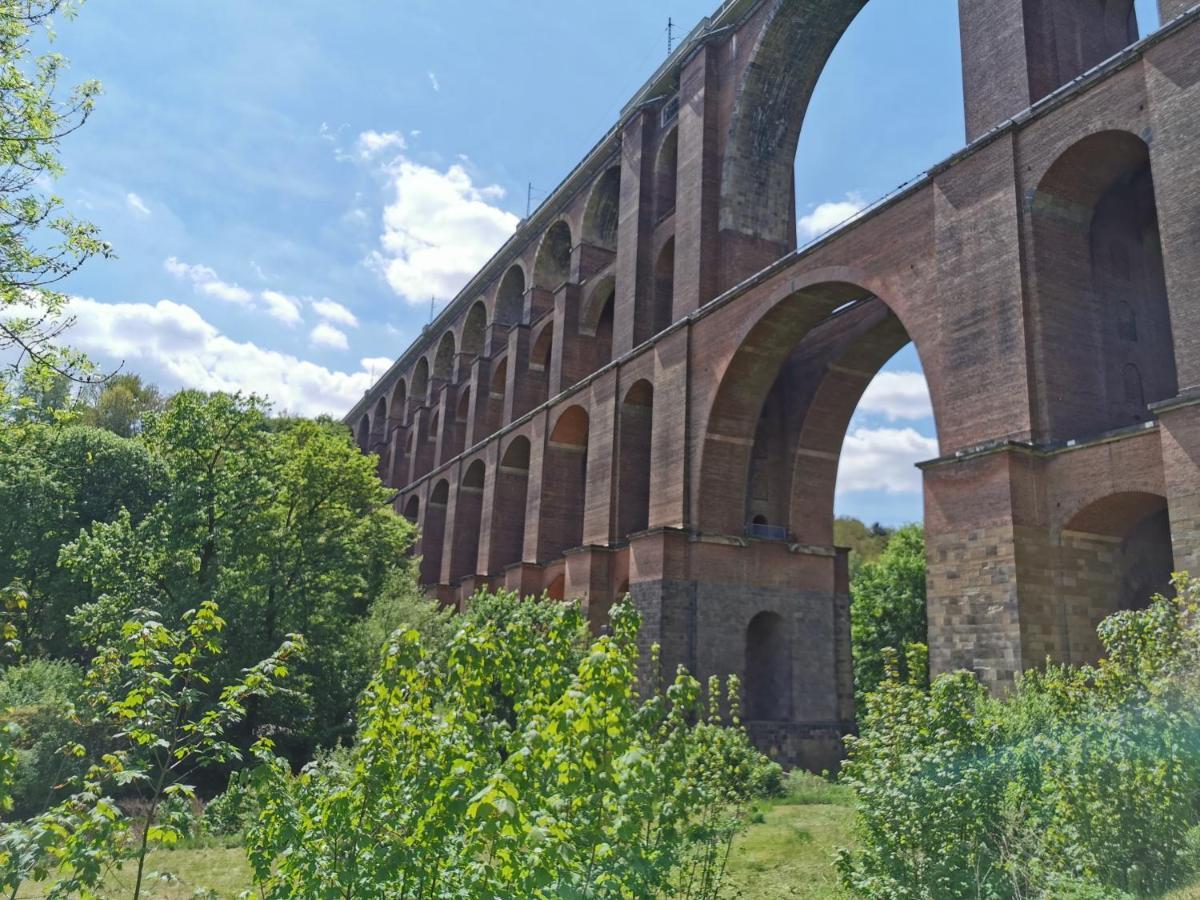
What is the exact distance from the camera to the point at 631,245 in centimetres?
2391

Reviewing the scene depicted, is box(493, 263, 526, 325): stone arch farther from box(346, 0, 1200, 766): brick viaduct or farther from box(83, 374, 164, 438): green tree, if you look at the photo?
box(83, 374, 164, 438): green tree

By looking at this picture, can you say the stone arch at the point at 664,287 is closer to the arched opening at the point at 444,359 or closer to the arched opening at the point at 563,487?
the arched opening at the point at 563,487

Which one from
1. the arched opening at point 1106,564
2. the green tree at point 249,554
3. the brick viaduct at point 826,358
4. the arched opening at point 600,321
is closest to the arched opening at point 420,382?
the brick viaduct at point 826,358

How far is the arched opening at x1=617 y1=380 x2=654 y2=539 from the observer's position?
21.8 meters

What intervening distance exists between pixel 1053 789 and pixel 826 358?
48.4 feet

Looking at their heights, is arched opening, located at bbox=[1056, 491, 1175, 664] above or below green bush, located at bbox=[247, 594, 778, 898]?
above

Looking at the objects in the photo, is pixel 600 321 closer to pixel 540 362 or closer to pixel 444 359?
pixel 540 362

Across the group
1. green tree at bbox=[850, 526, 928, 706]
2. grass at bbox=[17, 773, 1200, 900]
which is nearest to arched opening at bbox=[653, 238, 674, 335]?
green tree at bbox=[850, 526, 928, 706]

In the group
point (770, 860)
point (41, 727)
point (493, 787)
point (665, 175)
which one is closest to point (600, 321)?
point (665, 175)

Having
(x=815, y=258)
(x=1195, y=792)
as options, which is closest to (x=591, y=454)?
(x=815, y=258)

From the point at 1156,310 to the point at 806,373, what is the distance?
792 cm

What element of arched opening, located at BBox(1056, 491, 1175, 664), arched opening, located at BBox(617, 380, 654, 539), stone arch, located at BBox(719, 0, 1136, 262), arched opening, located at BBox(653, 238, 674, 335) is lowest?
arched opening, located at BBox(1056, 491, 1175, 664)

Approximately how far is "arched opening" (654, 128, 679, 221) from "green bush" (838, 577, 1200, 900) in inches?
753

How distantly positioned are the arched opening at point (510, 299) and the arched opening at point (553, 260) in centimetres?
328
